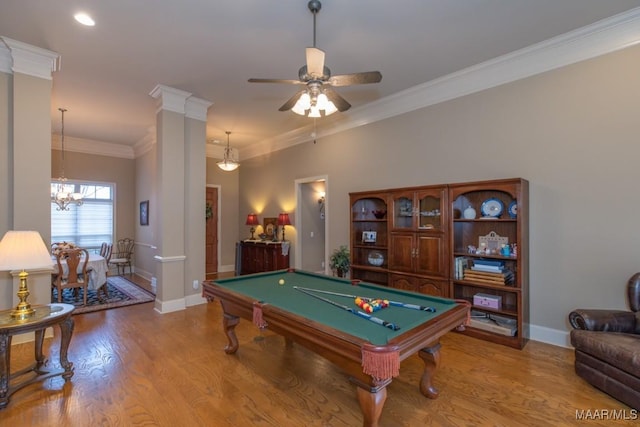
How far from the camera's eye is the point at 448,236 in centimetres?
372

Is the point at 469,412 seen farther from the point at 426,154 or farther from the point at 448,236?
the point at 426,154

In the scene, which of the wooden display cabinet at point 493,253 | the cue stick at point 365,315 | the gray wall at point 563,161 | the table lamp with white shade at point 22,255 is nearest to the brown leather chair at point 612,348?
the gray wall at point 563,161

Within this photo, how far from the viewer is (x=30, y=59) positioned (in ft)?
11.3

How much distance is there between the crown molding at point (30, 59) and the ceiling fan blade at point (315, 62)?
327 centimetres

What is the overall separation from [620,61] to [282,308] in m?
3.96

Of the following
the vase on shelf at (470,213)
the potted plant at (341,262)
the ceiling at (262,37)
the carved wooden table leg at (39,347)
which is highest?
the ceiling at (262,37)

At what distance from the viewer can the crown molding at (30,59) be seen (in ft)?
10.9

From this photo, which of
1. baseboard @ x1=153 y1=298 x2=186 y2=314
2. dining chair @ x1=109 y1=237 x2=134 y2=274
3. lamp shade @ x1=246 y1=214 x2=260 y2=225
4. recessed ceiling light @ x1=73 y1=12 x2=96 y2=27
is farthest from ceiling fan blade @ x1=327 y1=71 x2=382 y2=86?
dining chair @ x1=109 y1=237 x2=134 y2=274

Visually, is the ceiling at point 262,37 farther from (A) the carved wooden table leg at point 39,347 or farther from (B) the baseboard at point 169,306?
(B) the baseboard at point 169,306

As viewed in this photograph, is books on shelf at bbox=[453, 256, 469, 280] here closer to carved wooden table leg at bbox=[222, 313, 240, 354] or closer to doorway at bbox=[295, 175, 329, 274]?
carved wooden table leg at bbox=[222, 313, 240, 354]

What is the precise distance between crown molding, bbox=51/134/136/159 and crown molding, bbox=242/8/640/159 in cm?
595

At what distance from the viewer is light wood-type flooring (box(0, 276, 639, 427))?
2.12 m

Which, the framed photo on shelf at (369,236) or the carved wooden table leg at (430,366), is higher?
the framed photo on shelf at (369,236)

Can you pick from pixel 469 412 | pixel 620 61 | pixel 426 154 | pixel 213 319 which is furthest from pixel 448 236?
pixel 213 319
